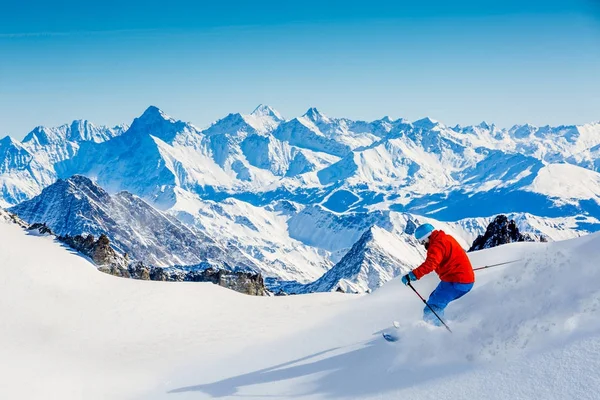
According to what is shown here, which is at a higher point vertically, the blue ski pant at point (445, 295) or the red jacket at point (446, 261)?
the red jacket at point (446, 261)

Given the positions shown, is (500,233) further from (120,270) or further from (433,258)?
(433,258)

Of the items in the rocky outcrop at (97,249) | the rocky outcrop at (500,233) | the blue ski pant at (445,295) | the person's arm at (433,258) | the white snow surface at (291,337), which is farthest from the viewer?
the rocky outcrop at (500,233)

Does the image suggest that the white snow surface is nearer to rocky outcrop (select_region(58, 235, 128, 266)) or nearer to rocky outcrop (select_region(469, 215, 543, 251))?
rocky outcrop (select_region(58, 235, 128, 266))

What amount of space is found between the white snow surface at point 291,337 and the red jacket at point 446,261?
98cm

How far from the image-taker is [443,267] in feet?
39.5

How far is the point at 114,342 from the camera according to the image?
→ 57.2 ft

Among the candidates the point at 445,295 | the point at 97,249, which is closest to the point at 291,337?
the point at 445,295

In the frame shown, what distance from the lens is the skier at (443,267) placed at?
38.2 ft

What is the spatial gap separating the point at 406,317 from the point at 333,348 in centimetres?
279

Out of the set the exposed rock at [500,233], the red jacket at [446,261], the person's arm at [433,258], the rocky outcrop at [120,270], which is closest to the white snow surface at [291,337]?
the red jacket at [446,261]

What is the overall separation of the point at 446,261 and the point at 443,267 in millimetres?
192

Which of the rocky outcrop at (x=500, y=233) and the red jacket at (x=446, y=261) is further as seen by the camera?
the rocky outcrop at (x=500, y=233)

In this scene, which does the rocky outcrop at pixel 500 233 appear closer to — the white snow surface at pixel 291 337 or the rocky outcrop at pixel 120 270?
the rocky outcrop at pixel 120 270

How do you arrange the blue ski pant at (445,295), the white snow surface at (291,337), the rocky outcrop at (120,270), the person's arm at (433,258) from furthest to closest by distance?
1. the rocky outcrop at (120,270)
2. the blue ski pant at (445,295)
3. the person's arm at (433,258)
4. the white snow surface at (291,337)
